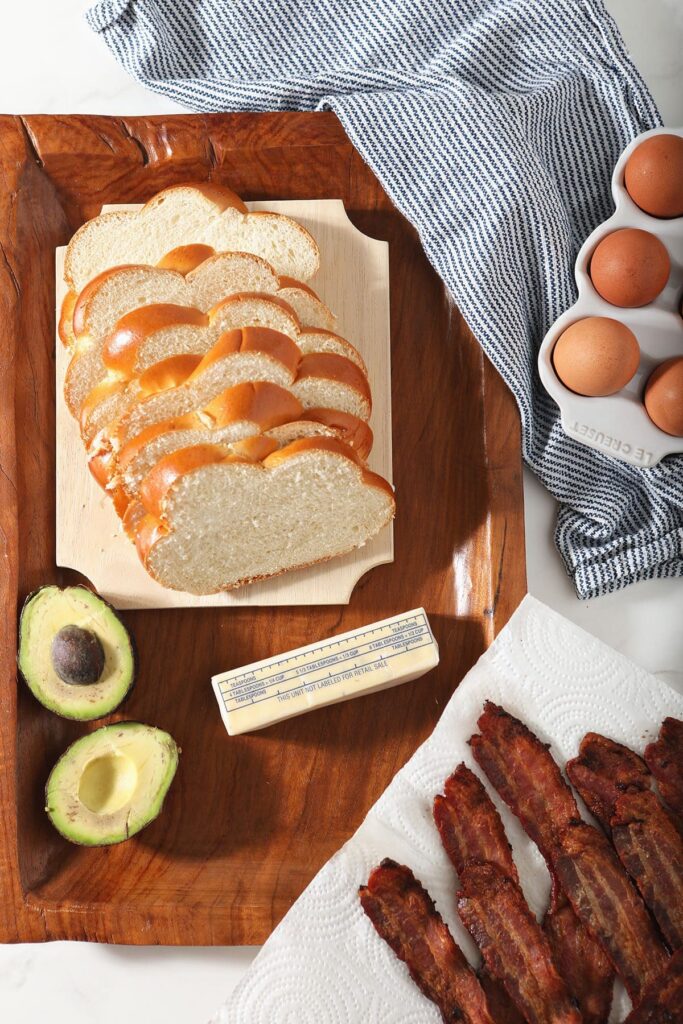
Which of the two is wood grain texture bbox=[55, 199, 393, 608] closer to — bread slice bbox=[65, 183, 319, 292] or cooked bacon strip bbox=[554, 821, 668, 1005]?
bread slice bbox=[65, 183, 319, 292]

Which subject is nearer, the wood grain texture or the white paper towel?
the white paper towel

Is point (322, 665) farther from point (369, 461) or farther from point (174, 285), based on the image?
point (174, 285)

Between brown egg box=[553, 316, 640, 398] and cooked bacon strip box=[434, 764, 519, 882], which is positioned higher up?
brown egg box=[553, 316, 640, 398]

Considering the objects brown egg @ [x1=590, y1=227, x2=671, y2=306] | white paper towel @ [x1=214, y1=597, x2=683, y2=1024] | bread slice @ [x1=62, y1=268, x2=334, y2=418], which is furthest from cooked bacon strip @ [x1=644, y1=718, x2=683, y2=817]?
bread slice @ [x1=62, y1=268, x2=334, y2=418]

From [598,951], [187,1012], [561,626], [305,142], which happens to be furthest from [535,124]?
[187,1012]

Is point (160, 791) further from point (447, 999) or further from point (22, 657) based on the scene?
point (447, 999)

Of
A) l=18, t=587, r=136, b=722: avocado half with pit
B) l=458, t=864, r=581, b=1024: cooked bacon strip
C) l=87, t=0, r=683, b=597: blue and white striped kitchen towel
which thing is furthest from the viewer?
l=87, t=0, r=683, b=597: blue and white striped kitchen towel

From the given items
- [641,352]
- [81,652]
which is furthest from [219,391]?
[641,352]
